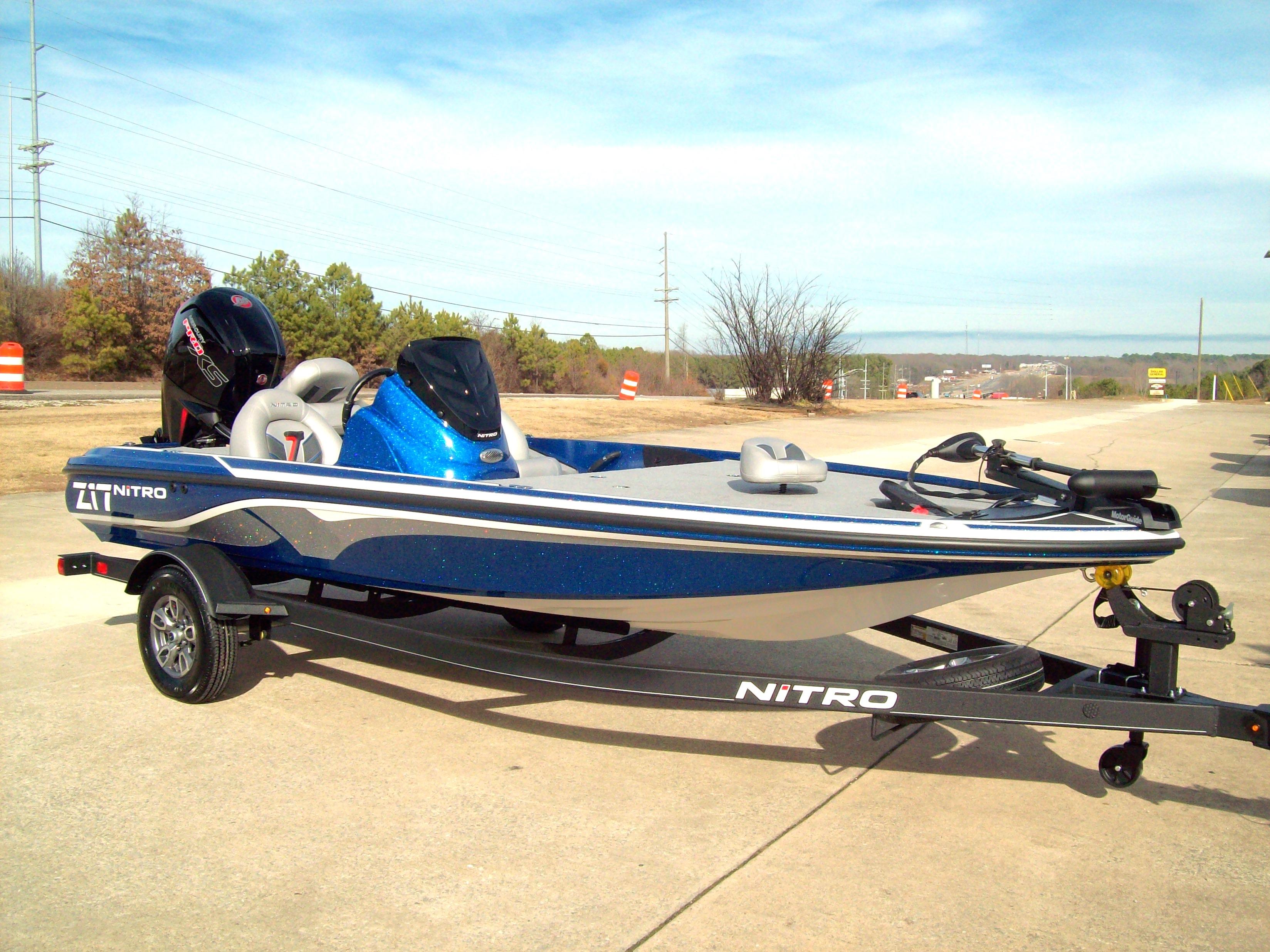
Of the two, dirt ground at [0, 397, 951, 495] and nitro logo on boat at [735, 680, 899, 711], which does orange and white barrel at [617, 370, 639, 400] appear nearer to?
dirt ground at [0, 397, 951, 495]

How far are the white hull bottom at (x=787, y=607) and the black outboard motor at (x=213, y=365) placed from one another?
2.46 metres

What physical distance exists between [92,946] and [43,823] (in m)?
0.87

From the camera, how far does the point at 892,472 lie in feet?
15.5

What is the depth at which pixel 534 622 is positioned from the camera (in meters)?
5.30

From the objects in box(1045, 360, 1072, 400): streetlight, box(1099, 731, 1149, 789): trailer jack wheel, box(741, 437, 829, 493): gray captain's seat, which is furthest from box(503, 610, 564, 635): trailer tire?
box(1045, 360, 1072, 400): streetlight

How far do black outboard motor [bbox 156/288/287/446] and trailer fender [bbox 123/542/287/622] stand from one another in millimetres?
1078

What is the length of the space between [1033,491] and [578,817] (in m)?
2.05

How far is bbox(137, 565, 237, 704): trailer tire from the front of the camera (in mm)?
4250

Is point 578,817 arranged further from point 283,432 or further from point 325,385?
point 325,385

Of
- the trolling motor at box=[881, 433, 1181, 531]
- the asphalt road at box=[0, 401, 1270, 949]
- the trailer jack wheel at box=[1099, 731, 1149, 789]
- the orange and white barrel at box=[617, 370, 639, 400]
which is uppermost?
the orange and white barrel at box=[617, 370, 639, 400]

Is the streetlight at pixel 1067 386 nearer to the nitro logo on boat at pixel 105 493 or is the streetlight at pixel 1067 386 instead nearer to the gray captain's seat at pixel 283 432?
the gray captain's seat at pixel 283 432

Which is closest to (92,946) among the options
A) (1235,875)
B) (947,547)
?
(947,547)

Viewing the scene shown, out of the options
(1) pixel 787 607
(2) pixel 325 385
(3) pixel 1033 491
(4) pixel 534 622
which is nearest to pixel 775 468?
(1) pixel 787 607

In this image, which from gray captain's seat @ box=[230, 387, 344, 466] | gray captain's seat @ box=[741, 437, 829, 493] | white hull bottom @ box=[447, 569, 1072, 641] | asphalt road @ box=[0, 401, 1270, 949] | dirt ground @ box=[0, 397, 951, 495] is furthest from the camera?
dirt ground @ box=[0, 397, 951, 495]
